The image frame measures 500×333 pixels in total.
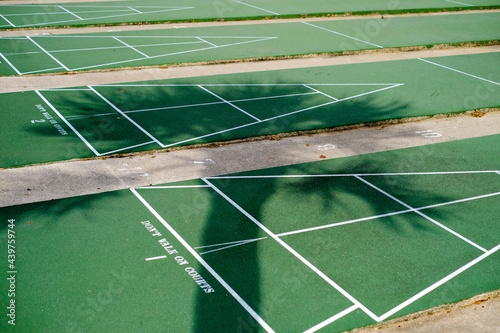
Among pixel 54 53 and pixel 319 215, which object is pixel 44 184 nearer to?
pixel 319 215

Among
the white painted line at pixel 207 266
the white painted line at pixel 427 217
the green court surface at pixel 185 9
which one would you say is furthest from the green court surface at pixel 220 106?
the green court surface at pixel 185 9

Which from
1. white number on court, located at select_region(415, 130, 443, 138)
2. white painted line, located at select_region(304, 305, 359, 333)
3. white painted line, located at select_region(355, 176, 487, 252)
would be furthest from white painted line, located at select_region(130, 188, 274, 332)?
white number on court, located at select_region(415, 130, 443, 138)

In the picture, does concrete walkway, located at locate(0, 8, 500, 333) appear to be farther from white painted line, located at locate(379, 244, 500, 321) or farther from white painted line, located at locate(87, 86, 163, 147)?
white painted line, located at locate(87, 86, 163, 147)

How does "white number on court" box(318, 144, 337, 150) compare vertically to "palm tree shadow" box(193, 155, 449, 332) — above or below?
above

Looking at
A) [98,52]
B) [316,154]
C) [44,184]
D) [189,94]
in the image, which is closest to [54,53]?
[98,52]

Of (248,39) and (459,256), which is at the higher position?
(248,39)

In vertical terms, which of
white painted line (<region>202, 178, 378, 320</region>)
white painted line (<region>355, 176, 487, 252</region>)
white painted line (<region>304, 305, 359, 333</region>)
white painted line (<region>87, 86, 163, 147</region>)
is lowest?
white painted line (<region>304, 305, 359, 333</region>)
